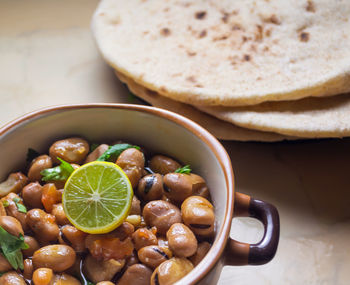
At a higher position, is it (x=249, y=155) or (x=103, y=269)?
(x=103, y=269)

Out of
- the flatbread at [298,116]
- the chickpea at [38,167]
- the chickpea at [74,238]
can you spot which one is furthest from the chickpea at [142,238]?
the flatbread at [298,116]

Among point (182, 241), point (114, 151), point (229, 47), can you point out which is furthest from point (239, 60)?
point (182, 241)

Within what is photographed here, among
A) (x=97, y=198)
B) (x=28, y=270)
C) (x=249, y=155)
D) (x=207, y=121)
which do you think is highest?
(x=97, y=198)

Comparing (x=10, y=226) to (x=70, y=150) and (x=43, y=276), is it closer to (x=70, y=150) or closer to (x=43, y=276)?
(x=43, y=276)

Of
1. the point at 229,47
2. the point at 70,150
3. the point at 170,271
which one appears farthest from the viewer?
the point at 229,47

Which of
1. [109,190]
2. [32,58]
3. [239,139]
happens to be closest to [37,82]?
[32,58]

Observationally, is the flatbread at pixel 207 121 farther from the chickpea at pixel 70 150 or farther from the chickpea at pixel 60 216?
the chickpea at pixel 60 216
